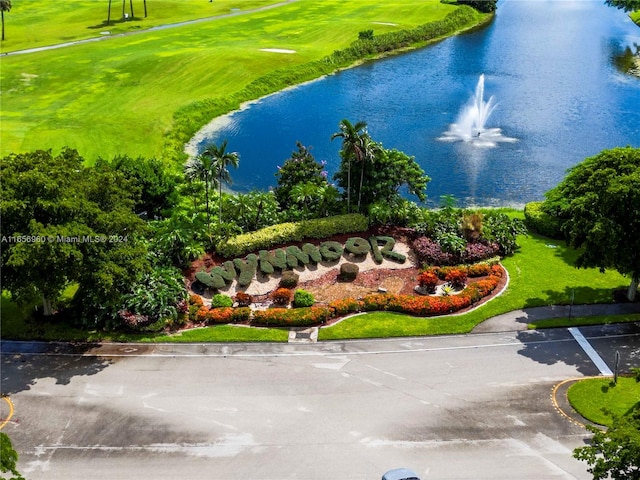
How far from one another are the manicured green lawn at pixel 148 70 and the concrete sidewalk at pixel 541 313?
45.8 meters

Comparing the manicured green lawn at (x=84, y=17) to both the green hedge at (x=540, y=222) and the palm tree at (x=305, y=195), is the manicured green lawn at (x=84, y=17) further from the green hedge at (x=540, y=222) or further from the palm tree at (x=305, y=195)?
the green hedge at (x=540, y=222)

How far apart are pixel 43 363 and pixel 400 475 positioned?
75.5 feet

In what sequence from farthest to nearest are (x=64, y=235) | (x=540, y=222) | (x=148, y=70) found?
(x=148, y=70) → (x=540, y=222) → (x=64, y=235)

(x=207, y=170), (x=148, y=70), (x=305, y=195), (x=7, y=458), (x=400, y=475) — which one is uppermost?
(x=148, y=70)

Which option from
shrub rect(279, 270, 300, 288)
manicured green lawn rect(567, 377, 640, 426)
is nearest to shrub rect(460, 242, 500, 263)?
shrub rect(279, 270, 300, 288)

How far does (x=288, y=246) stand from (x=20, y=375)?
71.8 ft

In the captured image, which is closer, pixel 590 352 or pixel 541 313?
pixel 590 352

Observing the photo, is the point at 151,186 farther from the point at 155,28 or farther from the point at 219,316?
the point at 155,28

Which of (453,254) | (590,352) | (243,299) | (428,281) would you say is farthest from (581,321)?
(243,299)

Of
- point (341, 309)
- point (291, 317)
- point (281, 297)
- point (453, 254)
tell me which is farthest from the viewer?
point (453, 254)

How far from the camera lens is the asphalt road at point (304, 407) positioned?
32.5 metres

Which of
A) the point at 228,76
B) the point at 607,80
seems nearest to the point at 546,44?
the point at 607,80

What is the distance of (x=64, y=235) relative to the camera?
3903 cm

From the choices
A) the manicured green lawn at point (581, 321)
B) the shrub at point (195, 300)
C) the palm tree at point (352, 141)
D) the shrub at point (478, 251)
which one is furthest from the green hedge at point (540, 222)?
the shrub at point (195, 300)
